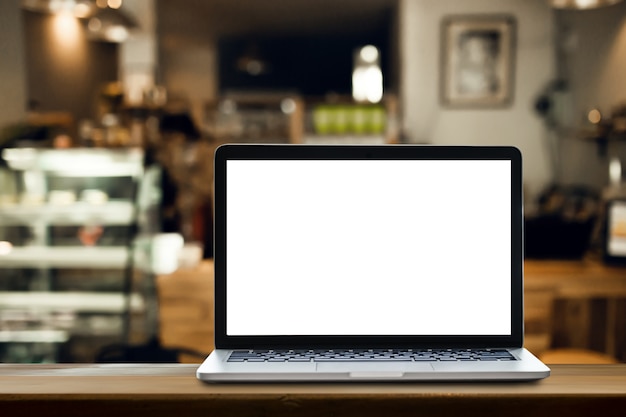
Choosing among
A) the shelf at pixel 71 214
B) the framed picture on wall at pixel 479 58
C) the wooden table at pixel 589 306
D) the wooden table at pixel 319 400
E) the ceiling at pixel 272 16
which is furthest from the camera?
the ceiling at pixel 272 16

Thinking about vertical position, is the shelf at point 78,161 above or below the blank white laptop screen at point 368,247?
above

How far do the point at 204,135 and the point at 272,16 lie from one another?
9.35ft

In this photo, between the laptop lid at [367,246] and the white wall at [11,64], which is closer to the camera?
the laptop lid at [367,246]

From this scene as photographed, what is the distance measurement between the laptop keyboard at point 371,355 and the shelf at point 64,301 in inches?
100

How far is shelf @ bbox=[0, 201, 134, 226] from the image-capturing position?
303 centimetres

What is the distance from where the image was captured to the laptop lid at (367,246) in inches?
29.8

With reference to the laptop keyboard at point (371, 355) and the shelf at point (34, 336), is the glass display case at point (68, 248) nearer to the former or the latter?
the shelf at point (34, 336)

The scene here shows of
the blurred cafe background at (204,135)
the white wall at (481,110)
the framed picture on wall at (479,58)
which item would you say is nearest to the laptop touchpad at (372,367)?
the blurred cafe background at (204,135)

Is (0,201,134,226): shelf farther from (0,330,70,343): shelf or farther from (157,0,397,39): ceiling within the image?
(157,0,397,39): ceiling

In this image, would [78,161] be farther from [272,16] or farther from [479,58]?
[272,16]

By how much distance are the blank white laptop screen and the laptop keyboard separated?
25mm

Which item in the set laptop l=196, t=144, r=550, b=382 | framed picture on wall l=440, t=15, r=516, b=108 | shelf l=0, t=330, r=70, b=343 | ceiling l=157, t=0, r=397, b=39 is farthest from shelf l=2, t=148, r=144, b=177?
ceiling l=157, t=0, r=397, b=39

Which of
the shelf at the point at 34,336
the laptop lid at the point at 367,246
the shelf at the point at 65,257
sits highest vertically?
the laptop lid at the point at 367,246

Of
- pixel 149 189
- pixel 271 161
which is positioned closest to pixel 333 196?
pixel 271 161
